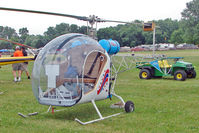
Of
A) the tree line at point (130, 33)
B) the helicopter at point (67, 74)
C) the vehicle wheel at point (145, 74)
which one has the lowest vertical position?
the vehicle wheel at point (145, 74)

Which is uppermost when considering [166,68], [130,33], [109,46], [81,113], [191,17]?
[191,17]

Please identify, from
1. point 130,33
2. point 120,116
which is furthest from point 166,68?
point 130,33

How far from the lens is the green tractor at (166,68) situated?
47.8 ft

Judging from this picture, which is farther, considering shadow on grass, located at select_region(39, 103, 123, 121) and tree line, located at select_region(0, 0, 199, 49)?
tree line, located at select_region(0, 0, 199, 49)

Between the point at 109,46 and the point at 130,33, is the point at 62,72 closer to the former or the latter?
the point at 109,46

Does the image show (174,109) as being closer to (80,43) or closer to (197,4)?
(80,43)

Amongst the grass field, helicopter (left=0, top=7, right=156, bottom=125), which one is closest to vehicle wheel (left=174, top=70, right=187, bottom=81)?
the grass field

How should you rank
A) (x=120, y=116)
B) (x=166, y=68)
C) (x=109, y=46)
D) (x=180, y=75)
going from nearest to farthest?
(x=120, y=116), (x=109, y=46), (x=180, y=75), (x=166, y=68)

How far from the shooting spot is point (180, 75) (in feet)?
46.6

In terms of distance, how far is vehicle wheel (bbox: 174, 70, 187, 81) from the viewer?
14062mm

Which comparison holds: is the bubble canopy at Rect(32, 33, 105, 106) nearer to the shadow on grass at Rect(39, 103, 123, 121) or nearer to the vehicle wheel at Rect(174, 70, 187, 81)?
the shadow on grass at Rect(39, 103, 123, 121)

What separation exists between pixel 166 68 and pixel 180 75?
1055mm

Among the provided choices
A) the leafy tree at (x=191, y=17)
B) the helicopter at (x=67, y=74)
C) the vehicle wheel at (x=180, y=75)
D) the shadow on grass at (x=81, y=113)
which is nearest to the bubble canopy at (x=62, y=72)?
the helicopter at (x=67, y=74)

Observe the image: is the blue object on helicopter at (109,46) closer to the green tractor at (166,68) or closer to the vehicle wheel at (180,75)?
the vehicle wheel at (180,75)
